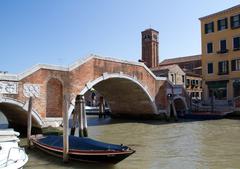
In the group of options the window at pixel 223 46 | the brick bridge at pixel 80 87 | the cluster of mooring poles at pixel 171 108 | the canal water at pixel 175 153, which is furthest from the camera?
the window at pixel 223 46

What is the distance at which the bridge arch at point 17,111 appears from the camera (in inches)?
578

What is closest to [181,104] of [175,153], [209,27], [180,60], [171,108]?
[171,108]

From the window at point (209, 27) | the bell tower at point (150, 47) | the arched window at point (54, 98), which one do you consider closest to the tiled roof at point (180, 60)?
the bell tower at point (150, 47)

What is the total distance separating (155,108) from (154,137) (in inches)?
338

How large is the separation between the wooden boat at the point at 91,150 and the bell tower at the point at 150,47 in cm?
3625

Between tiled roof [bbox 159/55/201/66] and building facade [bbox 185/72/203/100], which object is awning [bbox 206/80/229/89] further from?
tiled roof [bbox 159/55/201/66]

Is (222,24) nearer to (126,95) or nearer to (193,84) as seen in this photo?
(126,95)

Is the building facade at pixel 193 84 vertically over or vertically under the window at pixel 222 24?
under

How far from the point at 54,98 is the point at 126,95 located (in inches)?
337

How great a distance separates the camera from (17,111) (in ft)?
53.7

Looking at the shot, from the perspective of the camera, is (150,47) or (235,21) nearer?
(235,21)

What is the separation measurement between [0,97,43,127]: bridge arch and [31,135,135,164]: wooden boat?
466cm

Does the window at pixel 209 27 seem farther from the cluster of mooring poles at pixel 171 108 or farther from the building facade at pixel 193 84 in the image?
the building facade at pixel 193 84

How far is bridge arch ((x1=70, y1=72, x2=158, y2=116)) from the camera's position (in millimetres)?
22359
